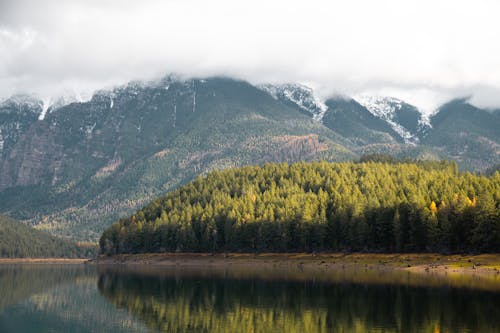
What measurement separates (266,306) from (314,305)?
23.1 feet

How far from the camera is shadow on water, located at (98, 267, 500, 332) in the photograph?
76312 millimetres

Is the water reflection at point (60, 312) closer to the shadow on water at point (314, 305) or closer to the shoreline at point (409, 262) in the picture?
the shadow on water at point (314, 305)

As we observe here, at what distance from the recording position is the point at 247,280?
14038 centimetres

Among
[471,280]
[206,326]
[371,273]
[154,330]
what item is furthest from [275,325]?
[371,273]

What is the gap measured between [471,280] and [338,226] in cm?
8035

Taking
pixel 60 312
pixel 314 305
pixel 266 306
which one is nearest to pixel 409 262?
pixel 314 305

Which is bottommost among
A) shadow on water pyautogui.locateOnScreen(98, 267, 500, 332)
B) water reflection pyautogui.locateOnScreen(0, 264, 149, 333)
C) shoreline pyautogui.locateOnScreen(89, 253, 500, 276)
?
water reflection pyautogui.locateOnScreen(0, 264, 149, 333)

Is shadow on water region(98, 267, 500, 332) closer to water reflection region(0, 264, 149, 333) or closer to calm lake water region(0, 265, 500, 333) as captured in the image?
calm lake water region(0, 265, 500, 333)

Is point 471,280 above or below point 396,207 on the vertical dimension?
below

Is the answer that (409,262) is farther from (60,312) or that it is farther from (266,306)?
(60,312)

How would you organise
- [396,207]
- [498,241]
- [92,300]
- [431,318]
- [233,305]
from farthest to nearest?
[396,207], [498,241], [92,300], [233,305], [431,318]

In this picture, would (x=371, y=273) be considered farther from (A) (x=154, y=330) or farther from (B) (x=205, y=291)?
(A) (x=154, y=330)

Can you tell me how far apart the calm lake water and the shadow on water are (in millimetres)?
121

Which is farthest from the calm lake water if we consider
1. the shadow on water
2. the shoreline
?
the shoreline
